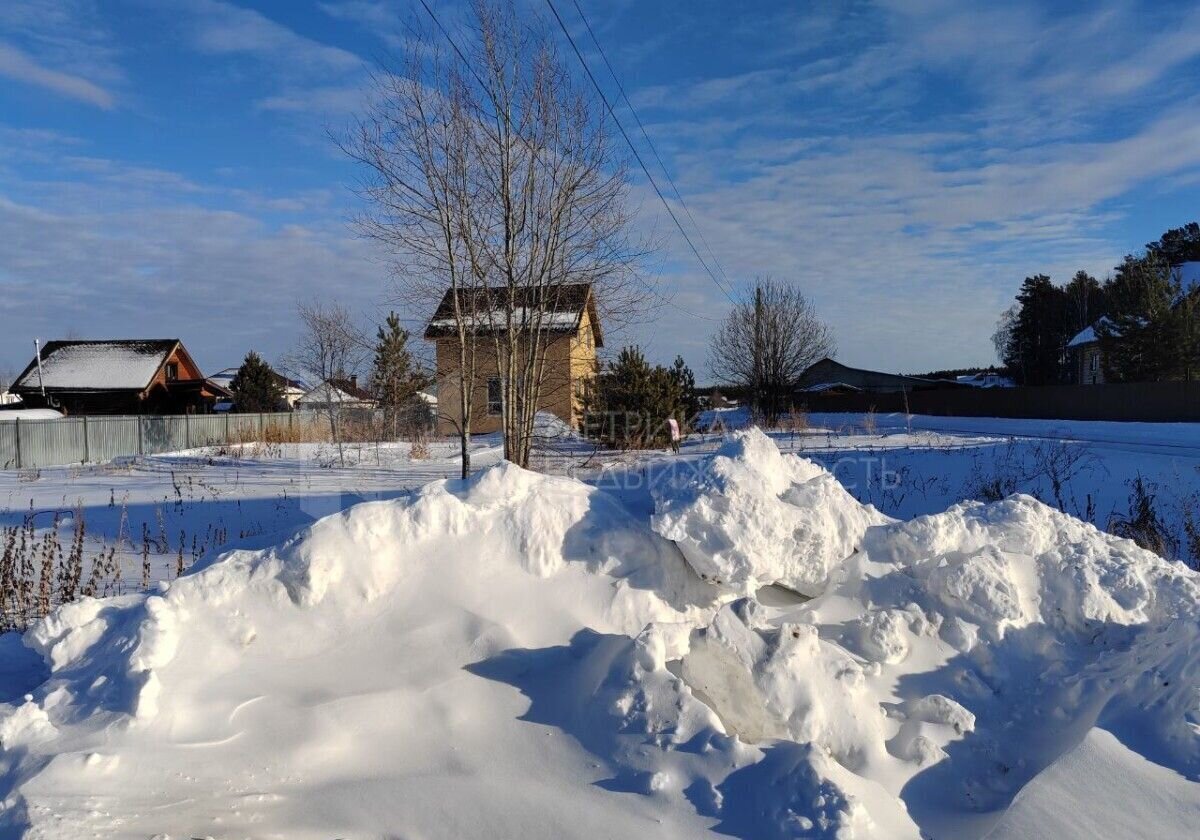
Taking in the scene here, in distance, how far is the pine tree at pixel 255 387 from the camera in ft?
136

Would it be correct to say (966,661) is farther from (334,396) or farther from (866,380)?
(866,380)

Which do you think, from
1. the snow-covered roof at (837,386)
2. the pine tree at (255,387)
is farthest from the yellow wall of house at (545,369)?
the snow-covered roof at (837,386)

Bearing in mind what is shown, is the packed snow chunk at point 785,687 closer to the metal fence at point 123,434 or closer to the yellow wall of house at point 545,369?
the yellow wall of house at point 545,369

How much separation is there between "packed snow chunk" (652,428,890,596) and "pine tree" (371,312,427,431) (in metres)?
20.7

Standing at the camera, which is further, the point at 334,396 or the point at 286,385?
the point at 286,385

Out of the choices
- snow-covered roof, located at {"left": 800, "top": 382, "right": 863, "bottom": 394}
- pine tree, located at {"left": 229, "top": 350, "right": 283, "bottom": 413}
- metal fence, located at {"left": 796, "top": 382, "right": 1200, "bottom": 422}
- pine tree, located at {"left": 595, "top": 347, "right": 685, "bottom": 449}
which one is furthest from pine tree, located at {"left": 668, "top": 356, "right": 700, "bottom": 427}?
snow-covered roof, located at {"left": 800, "top": 382, "right": 863, "bottom": 394}

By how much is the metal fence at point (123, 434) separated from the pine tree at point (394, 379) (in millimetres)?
2392

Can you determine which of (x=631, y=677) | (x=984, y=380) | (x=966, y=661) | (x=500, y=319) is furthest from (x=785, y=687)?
(x=984, y=380)

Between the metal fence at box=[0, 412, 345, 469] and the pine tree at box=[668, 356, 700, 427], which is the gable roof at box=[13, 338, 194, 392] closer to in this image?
the metal fence at box=[0, 412, 345, 469]

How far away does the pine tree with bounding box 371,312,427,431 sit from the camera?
2548cm

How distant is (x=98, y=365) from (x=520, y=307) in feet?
121

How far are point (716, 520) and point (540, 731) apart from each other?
4.37 ft

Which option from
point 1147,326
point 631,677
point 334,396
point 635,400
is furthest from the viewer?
point 1147,326

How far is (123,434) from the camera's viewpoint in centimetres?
2512
